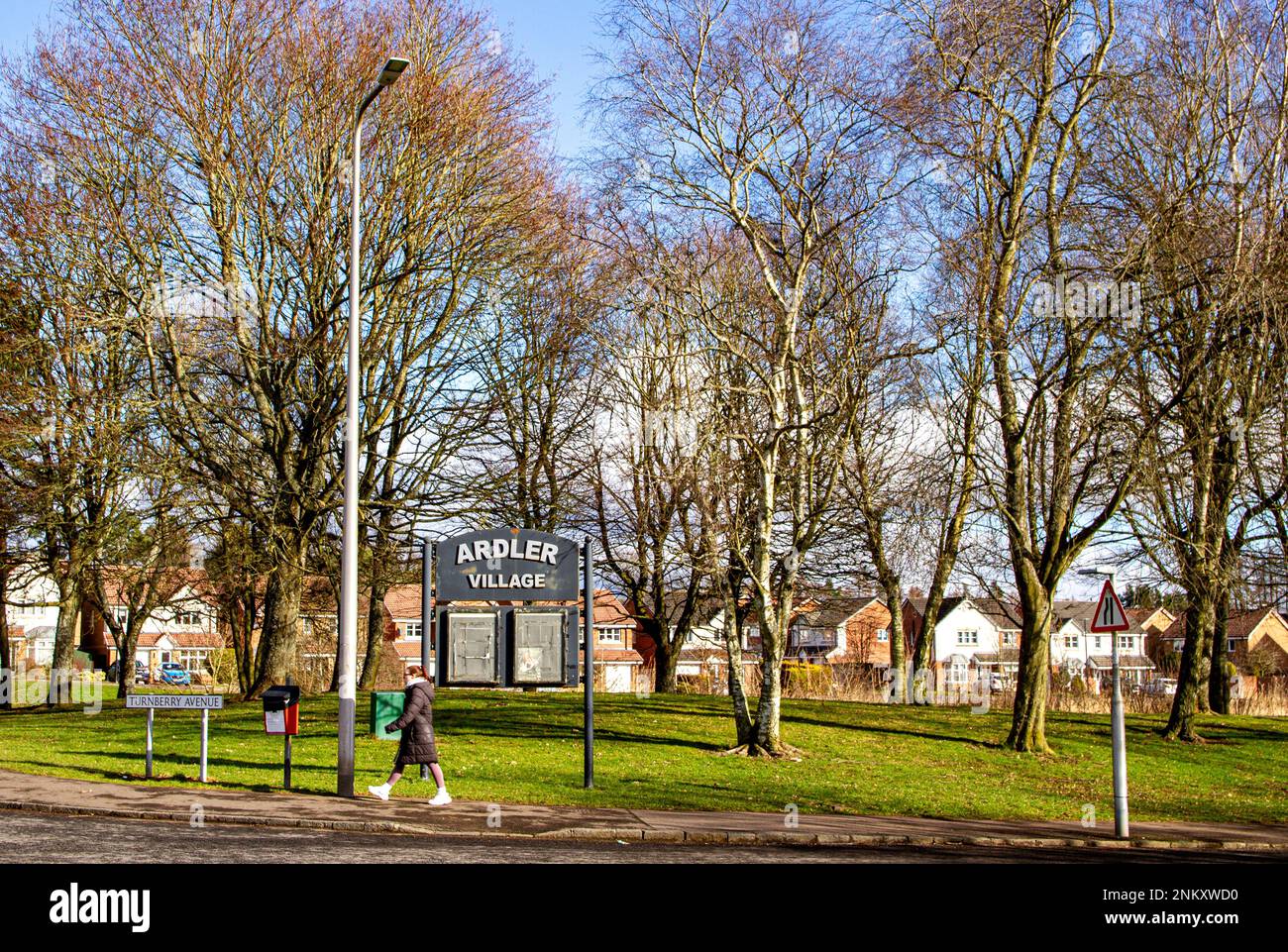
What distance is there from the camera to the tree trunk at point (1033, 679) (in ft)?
80.6

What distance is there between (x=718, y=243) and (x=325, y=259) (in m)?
9.05

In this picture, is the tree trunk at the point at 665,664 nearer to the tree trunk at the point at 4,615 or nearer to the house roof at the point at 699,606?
the house roof at the point at 699,606

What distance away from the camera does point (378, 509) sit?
94.1ft

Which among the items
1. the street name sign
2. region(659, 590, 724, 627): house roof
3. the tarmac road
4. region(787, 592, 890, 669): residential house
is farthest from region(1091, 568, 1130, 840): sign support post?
region(787, 592, 890, 669): residential house

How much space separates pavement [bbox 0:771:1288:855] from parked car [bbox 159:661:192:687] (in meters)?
43.1

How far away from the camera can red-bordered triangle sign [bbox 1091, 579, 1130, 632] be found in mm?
16031

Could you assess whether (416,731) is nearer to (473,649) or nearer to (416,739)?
(416,739)

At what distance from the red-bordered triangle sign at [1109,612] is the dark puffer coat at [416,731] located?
8.81 meters

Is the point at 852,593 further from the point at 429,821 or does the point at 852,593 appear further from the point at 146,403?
the point at 429,821

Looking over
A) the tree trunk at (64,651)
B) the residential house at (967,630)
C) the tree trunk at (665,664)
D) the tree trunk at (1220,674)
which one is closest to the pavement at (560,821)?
the tree trunk at (64,651)

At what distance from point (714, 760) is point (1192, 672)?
1328 cm

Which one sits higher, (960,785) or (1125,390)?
(1125,390)
